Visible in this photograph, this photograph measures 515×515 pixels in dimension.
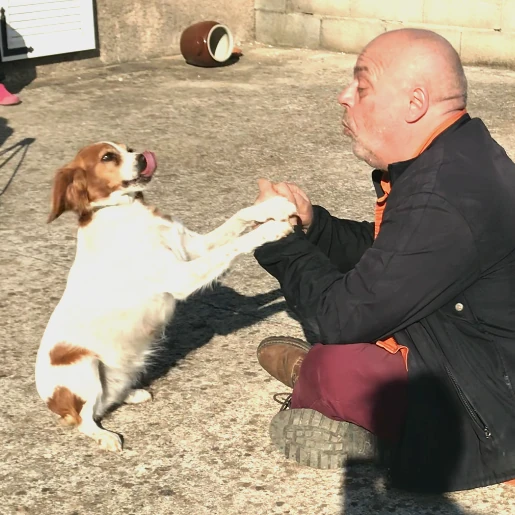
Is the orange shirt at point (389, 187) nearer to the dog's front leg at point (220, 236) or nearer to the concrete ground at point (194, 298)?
the concrete ground at point (194, 298)

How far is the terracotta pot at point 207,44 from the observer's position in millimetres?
10289

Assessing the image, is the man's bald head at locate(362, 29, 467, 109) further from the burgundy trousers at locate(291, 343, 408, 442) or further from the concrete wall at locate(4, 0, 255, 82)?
the concrete wall at locate(4, 0, 255, 82)

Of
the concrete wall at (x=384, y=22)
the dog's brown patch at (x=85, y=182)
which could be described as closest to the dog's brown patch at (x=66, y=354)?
the dog's brown patch at (x=85, y=182)

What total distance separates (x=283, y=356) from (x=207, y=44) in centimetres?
648

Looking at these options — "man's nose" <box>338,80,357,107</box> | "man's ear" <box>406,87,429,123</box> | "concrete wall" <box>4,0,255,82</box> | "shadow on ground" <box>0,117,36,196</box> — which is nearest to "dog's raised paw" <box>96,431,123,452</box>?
"man's nose" <box>338,80,357,107</box>

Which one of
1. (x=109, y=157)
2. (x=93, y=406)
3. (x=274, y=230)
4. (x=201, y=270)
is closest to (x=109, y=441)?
(x=93, y=406)

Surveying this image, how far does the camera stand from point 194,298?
5289 millimetres

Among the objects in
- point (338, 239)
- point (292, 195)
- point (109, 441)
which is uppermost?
point (292, 195)

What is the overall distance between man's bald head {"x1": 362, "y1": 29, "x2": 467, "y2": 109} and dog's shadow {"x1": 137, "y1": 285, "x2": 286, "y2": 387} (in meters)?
1.85

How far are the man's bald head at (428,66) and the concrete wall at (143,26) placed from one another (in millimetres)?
6986

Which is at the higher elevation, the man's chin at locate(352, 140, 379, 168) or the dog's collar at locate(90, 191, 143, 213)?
the man's chin at locate(352, 140, 379, 168)

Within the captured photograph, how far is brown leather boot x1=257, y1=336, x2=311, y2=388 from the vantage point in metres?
4.25

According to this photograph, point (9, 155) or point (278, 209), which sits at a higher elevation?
point (278, 209)

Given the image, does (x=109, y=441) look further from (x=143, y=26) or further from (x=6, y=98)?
(x=143, y=26)
